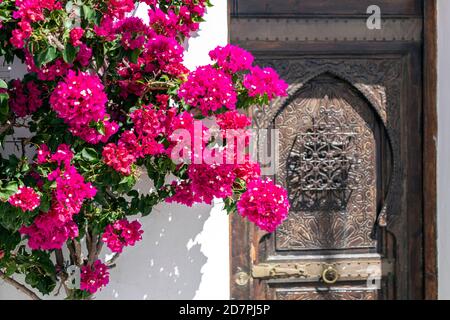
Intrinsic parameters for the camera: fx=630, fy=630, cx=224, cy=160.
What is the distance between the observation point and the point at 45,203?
1.76 m

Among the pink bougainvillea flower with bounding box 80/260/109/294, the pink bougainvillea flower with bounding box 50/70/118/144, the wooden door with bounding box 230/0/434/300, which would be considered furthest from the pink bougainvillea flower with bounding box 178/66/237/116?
the wooden door with bounding box 230/0/434/300

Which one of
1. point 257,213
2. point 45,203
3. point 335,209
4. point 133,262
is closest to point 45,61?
point 45,203

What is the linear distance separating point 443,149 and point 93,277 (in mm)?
1562

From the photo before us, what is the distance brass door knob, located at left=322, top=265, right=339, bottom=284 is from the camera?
272 cm

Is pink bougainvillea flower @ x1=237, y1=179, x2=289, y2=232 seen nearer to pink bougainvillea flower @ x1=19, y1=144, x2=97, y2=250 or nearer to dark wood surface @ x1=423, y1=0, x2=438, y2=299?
pink bougainvillea flower @ x1=19, y1=144, x2=97, y2=250

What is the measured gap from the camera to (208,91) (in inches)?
73.9

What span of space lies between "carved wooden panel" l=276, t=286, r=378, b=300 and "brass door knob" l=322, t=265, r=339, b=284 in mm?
45

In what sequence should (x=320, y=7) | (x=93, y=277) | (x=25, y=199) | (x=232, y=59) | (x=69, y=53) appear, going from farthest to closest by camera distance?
(x=320, y=7) < (x=93, y=277) < (x=232, y=59) < (x=69, y=53) < (x=25, y=199)

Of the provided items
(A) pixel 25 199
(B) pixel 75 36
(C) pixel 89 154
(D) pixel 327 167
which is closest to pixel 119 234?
(C) pixel 89 154

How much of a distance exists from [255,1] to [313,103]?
1.63 feet

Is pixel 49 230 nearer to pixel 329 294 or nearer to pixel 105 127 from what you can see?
pixel 105 127

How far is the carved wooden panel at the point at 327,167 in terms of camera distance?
8.86ft

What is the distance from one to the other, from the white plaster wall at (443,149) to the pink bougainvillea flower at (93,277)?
146 centimetres
